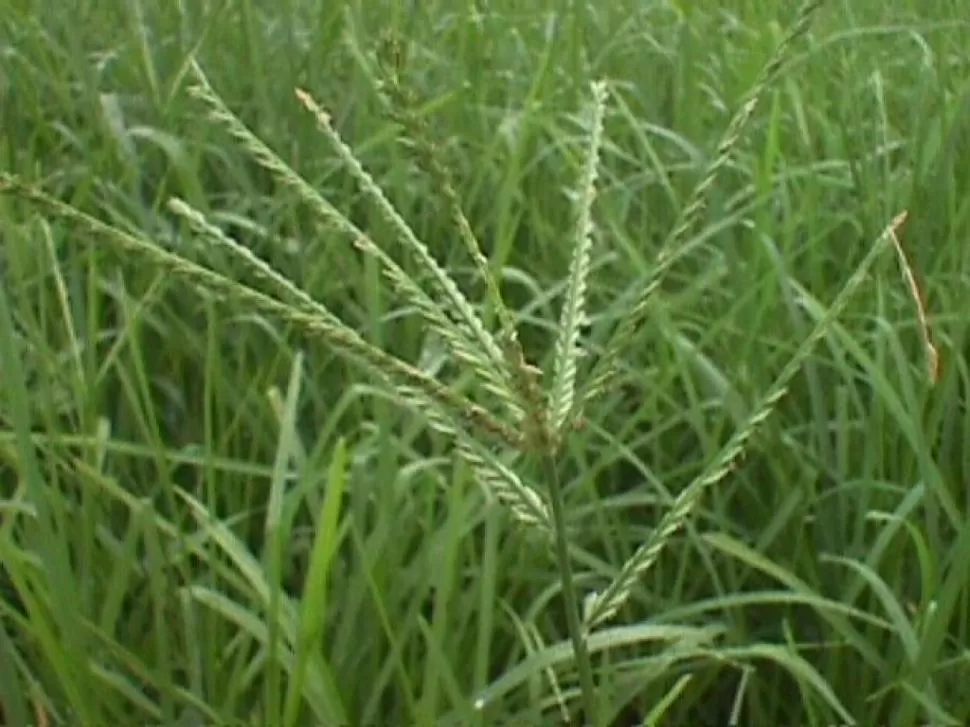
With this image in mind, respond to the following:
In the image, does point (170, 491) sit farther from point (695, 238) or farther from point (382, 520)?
point (695, 238)

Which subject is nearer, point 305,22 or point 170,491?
point 170,491

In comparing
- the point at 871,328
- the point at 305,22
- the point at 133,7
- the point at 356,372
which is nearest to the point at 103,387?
the point at 356,372

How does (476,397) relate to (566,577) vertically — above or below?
below

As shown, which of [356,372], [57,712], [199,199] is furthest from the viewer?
[199,199]

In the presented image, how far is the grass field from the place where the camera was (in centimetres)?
75

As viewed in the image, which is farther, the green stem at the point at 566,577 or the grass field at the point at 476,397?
the grass field at the point at 476,397

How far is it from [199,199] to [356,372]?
0.30 metres

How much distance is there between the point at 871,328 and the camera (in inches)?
55.6

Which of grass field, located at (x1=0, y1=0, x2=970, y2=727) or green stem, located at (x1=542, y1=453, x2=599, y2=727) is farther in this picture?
grass field, located at (x1=0, y1=0, x2=970, y2=727)

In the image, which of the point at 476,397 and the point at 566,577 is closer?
the point at 566,577

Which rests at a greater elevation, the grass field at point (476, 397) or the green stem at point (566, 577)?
the green stem at point (566, 577)

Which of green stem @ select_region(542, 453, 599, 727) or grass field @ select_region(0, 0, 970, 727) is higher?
green stem @ select_region(542, 453, 599, 727)

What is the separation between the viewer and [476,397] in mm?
1268

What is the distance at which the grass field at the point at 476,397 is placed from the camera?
75 cm
